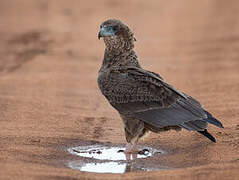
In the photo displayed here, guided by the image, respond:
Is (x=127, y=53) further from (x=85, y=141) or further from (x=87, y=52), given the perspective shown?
(x=87, y=52)

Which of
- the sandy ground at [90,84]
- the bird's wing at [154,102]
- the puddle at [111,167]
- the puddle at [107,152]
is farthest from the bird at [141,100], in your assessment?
the puddle at [111,167]

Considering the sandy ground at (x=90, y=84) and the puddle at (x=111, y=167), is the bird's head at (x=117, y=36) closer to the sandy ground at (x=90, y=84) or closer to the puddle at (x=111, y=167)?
the sandy ground at (x=90, y=84)

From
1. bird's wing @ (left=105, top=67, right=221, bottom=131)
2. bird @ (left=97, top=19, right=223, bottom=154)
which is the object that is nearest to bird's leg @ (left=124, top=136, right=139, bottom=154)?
bird @ (left=97, top=19, right=223, bottom=154)

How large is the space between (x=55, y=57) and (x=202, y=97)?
6598 mm

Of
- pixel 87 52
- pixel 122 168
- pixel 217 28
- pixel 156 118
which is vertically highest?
pixel 217 28

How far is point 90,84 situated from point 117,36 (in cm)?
504

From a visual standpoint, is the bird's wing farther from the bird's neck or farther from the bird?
the bird's neck

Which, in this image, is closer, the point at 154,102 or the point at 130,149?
the point at 154,102

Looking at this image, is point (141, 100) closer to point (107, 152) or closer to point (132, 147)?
point (132, 147)

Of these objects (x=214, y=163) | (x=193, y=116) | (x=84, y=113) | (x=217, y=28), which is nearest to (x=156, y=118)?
(x=193, y=116)

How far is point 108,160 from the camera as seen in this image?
353 inches

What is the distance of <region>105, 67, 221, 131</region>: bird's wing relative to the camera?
8.85m

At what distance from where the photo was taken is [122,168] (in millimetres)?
8500

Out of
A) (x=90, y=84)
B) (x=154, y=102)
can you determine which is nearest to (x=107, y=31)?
(x=154, y=102)
